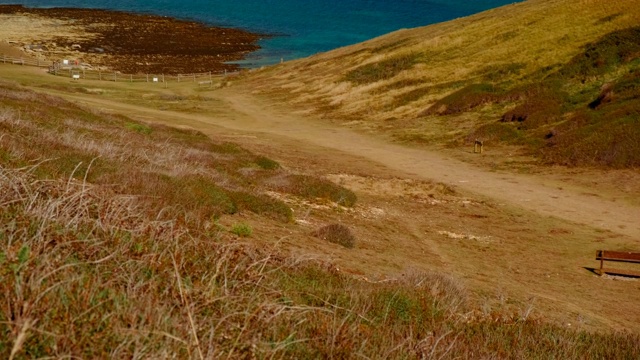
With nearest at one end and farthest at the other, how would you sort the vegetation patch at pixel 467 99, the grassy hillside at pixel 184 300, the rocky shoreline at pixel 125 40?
the grassy hillside at pixel 184 300 < the vegetation patch at pixel 467 99 < the rocky shoreline at pixel 125 40

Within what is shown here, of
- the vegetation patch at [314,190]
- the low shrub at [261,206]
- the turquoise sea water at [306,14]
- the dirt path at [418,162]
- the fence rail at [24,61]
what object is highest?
the turquoise sea water at [306,14]

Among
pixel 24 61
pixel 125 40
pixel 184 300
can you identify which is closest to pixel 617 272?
pixel 184 300

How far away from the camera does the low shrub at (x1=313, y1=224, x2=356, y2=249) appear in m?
14.3

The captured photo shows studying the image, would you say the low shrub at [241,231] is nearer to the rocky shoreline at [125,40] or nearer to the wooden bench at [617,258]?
the wooden bench at [617,258]

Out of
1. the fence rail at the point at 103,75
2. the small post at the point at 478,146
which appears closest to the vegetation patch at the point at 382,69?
the fence rail at the point at 103,75

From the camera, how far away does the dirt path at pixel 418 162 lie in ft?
74.0

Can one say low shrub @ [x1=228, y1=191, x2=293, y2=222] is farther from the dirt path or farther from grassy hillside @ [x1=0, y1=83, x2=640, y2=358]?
the dirt path

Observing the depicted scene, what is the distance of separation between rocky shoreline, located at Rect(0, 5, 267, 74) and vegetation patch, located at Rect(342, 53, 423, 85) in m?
27.5

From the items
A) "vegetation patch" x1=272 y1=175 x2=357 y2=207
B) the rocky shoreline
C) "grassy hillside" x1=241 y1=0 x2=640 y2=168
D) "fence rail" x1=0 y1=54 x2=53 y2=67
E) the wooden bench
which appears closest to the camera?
the wooden bench

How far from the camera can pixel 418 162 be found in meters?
32.0

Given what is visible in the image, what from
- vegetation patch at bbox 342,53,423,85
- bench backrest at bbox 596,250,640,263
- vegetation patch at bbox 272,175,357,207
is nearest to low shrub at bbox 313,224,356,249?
vegetation patch at bbox 272,175,357,207

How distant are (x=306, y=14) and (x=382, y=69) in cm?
8611

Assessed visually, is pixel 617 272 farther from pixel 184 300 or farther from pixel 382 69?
pixel 382 69

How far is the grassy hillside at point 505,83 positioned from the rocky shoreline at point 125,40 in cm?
1972
